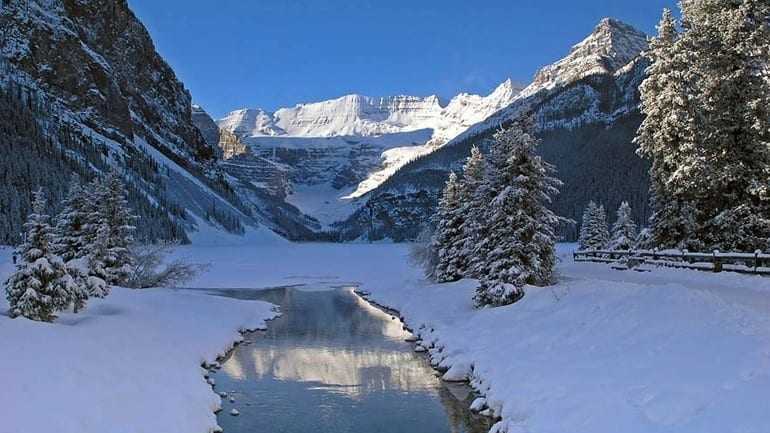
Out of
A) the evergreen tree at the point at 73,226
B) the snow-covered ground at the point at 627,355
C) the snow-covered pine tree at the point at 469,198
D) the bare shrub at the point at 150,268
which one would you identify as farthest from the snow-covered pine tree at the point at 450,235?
the evergreen tree at the point at 73,226

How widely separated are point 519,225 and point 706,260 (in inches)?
296

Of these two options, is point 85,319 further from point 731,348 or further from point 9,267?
point 731,348

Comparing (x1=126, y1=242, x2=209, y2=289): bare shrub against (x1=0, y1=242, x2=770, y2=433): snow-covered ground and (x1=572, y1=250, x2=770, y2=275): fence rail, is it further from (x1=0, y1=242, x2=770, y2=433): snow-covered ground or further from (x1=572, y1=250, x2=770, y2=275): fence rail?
(x1=572, y1=250, x2=770, y2=275): fence rail

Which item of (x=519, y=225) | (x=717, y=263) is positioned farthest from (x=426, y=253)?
(x=717, y=263)

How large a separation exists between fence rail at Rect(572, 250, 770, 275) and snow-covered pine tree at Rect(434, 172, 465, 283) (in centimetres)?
1085

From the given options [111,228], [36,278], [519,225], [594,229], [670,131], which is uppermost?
[670,131]

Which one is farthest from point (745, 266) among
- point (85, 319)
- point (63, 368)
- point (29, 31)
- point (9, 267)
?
point (29, 31)

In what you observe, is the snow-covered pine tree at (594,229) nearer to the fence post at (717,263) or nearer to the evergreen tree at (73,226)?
the fence post at (717,263)

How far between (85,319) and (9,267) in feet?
36.7

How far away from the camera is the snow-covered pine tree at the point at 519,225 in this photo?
24516 millimetres

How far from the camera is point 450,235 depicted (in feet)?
130

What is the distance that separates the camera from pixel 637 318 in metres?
15.1

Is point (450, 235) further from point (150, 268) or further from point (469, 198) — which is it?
point (150, 268)

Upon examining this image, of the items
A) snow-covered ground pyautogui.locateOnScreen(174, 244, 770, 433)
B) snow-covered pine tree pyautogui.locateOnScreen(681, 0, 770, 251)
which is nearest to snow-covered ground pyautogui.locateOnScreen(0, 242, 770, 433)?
snow-covered ground pyautogui.locateOnScreen(174, 244, 770, 433)
